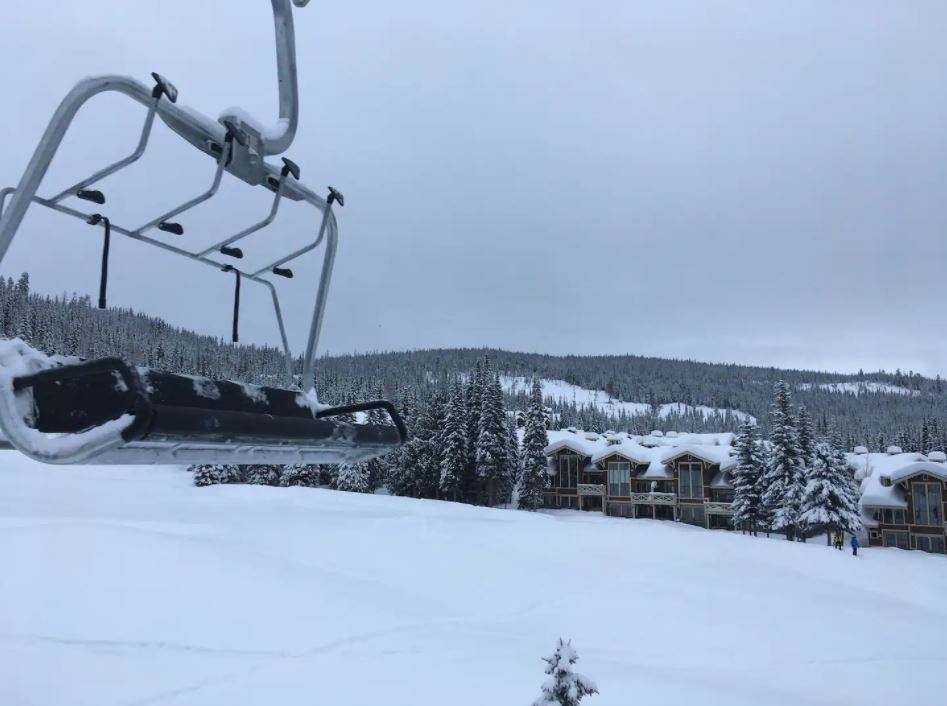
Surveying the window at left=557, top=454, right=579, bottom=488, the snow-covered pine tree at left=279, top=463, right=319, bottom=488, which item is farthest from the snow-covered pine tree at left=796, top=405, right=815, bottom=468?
the snow-covered pine tree at left=279, top=463, right=319, bottom=488

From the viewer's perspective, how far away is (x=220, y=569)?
49.7 ft

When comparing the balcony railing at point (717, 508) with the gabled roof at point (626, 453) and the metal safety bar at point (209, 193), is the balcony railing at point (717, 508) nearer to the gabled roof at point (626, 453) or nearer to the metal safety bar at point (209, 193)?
the gabled roof at point (626, 453)

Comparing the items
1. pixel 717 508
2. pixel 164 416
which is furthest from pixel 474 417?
pixel 164 416

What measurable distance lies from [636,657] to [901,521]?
41.1 metres

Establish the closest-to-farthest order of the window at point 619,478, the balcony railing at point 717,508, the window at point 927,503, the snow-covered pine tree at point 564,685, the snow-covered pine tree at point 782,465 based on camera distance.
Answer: the snow-covered pine tree at point 564,685, the snow-covered pine tree at point 782,465, the window at point 927,503, the balcony railing at point 717,508, the window at point 619,478

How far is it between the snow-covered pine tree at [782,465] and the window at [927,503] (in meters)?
9.65

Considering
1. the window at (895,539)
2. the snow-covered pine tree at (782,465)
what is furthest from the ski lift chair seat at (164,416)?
the window at (895,539)

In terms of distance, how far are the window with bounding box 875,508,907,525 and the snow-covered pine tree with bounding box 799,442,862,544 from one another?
9288 mm

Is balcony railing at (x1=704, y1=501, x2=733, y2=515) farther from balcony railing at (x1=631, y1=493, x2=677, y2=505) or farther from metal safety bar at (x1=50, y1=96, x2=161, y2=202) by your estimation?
metal safety bar at (x1=50, y1=96, x2=161, y2=202)

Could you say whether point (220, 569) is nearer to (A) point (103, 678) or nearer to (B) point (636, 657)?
(A) point (103, 678)

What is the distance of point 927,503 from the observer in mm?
43031

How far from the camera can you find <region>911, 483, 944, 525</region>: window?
42.5 meters

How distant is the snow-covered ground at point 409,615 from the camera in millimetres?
10023

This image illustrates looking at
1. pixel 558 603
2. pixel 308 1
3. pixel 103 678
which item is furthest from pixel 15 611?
pixel 308 1
